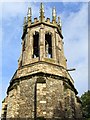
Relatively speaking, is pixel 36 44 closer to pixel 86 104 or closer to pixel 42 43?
pixel 42 43

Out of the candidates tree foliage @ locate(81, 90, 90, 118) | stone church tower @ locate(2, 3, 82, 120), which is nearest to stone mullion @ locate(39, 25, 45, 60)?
stone church tower @ locate(2, 3, 82, 120)

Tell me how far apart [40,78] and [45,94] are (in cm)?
149

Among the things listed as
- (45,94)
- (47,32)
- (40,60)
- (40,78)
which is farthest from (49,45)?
(45,94)

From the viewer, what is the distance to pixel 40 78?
17.8 metres

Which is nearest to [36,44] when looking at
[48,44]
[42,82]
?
[48,44]

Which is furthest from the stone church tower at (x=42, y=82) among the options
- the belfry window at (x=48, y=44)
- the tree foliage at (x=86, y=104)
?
the tree foliage at (x=86, y=104)

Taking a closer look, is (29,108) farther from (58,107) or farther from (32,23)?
(32,23)

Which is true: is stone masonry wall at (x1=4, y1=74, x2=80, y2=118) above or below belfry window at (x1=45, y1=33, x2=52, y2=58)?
below

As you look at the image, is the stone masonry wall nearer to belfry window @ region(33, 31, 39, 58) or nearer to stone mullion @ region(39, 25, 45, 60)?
stone mullion @ region(39, 25, 45, 60)

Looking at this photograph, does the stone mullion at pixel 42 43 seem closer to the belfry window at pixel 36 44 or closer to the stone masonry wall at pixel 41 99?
the belfry window at pixel 36 44

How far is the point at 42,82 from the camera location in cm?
1725

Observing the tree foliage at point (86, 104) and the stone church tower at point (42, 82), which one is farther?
the tree foliage at point (86, 104)

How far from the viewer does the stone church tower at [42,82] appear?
1694 centimetres

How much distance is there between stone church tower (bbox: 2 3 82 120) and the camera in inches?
667
